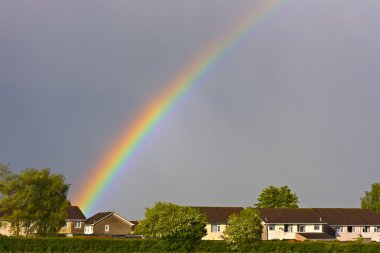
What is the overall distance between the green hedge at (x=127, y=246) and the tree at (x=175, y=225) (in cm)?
135

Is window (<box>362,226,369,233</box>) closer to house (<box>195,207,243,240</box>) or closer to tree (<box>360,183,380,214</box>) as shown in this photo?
house (<box>195,207,243,240</box>)

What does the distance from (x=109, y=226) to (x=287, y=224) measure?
32.2m

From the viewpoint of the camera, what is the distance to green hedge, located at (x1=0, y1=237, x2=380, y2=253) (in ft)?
192

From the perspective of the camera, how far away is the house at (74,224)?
9975 centimetres

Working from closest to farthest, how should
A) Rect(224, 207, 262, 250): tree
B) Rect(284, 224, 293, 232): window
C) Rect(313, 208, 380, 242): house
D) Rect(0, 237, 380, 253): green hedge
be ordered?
Rect(224, 207, 262, 250): tree < Rect(0, 237, 380, 253): green hedge < Rect(284, 224, 293, 232): window < Rect(313, 208, 380, 242): house

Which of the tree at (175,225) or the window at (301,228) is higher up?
the tree at (175,225)

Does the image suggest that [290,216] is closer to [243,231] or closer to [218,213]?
[218,213]

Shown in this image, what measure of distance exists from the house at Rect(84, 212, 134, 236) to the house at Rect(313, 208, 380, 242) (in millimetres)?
33399

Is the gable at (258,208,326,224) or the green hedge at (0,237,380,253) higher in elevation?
the gable at (258,208,326,224)

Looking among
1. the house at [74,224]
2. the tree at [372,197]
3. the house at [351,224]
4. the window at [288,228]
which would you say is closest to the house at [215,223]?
the window at [288,228]

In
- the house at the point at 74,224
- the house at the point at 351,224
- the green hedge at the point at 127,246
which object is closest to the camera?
the green hedge at the point at 127,246

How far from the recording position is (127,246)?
198 ft

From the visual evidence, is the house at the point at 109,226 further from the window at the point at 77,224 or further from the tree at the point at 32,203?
the tree at the point at 32,203

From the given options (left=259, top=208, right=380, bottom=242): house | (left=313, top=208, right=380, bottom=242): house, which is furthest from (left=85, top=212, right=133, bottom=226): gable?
(left=313, top=208, right=380, bottom=242): house
